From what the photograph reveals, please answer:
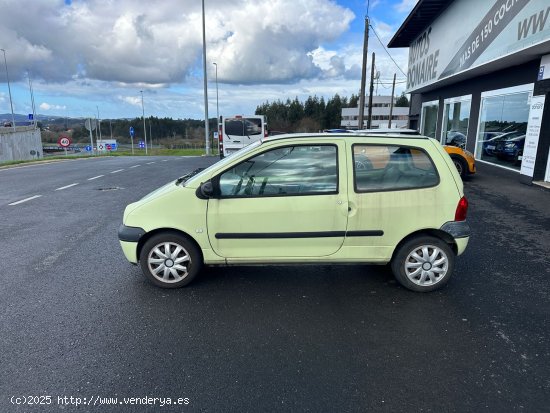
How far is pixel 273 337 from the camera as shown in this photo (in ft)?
10.6

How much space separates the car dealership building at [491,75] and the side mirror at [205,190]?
9116 mm

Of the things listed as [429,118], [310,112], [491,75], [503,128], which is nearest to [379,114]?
[310,112]

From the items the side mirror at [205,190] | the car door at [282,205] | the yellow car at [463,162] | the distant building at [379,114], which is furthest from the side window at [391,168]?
the distant building at [379,114]

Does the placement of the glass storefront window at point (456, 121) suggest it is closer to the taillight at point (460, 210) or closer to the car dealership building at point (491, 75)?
the car dealership building at point (491, 75)

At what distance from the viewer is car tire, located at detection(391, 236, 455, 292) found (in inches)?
159

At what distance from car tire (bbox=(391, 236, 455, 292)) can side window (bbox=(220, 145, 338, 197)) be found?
1.03 m

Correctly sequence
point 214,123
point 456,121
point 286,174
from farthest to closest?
point 214,123 < point 456,121 < point 286,174

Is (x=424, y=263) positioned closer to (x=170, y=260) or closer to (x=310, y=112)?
(x=170, y=260)

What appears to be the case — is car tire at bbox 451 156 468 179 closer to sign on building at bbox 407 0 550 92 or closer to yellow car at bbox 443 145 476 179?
yellow car at bbox 443 145 476 179

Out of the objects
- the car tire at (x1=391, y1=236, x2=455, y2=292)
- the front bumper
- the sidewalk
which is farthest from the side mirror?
the sidewalk

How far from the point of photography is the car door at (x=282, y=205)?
155 inches

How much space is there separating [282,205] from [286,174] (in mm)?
343

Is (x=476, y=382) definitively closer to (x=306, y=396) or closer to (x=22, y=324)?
(x=306, y=396)

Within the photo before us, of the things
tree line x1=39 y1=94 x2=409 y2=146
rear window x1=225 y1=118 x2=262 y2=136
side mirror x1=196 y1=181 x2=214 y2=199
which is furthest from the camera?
tree line x1=39 y1=94 x2=409 y2=146
